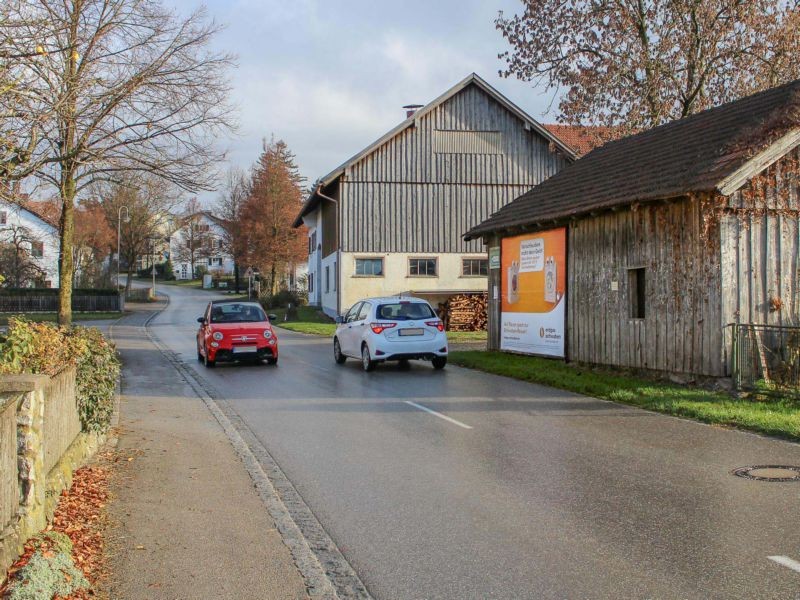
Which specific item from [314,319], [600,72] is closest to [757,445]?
[600,72]

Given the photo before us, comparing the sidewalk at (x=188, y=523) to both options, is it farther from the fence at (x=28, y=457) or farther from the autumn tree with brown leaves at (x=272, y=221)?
the autumn tree with brown leaves at (x=272, y=221)

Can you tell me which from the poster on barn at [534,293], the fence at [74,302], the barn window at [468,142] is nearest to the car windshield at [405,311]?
the poster on barn at [534,293]

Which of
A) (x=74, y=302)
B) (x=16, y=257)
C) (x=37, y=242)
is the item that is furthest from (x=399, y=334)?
(x=74, y=302)

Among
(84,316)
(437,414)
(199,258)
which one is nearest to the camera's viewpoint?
(437,414)

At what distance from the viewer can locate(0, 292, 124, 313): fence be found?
55969 millimetres

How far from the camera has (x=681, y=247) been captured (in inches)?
567

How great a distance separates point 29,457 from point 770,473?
653cm

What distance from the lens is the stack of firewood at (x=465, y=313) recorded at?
3459 centimetres

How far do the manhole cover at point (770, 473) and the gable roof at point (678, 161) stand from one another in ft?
20.7

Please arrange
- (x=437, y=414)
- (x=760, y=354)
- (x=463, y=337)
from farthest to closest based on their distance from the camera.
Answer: (x=463, y=337) < (x=760, y=354) < (x=437, y=414)

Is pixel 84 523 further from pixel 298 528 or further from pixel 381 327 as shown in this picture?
pixel 381 327

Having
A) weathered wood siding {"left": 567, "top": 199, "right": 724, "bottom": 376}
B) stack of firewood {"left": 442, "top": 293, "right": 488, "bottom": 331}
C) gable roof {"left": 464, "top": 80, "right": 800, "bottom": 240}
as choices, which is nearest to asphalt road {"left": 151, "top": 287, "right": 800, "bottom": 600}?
weathered wood siding {"left": 567, "top": 199, "right": 724, "bottom": 376}

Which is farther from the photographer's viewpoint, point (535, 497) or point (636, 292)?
point (636, 292)

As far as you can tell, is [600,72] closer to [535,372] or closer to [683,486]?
[535,372]
